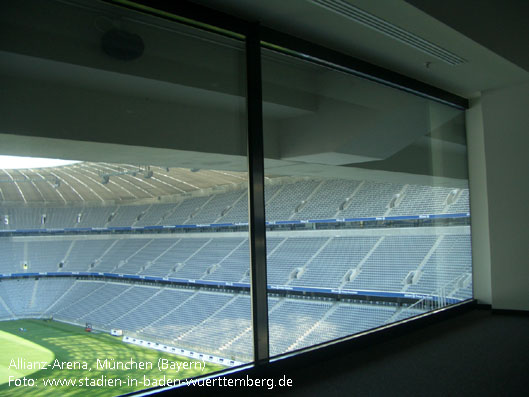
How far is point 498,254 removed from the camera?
4.39 m

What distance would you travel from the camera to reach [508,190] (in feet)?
14.2

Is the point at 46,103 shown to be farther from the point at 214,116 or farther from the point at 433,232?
the point at 433,232

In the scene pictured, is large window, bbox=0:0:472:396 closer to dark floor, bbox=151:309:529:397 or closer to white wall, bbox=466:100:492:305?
dark floor, bbox=151:309:529:397

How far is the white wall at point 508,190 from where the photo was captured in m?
4.25

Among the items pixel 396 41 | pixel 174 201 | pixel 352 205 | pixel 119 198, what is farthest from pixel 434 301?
pixel 119 198

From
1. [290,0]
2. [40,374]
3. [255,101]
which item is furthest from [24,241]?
[290,0]

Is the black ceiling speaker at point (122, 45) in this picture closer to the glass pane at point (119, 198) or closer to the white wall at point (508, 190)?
the glass pane at point (119, 198)

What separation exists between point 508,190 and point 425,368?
2.36 meters

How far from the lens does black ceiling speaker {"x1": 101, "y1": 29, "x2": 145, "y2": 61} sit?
2.14 meters

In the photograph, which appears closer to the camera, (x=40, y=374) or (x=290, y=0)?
(x=40, y=374)

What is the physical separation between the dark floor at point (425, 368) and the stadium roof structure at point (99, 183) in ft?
3.27

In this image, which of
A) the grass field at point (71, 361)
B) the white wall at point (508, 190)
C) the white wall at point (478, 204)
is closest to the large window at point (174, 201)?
the grass field at point (71, 361)

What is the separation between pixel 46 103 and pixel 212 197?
102cm

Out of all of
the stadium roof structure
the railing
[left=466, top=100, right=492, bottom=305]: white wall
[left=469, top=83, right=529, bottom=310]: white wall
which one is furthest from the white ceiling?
the railing
